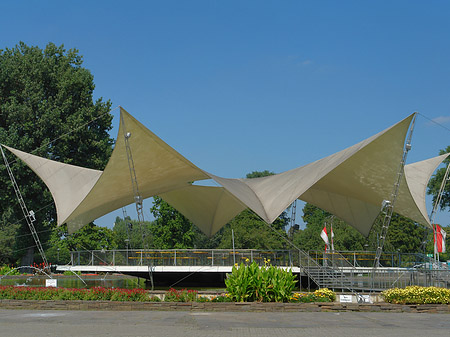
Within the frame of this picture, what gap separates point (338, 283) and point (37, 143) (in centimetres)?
2379

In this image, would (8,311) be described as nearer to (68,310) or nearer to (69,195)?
(68,310)

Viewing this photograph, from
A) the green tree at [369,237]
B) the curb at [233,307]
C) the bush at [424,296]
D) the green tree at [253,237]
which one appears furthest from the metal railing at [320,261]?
the green tree at [253,237]

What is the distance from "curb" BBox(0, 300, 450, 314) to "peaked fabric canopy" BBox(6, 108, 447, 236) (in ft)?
18.4

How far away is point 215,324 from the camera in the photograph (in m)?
11.0

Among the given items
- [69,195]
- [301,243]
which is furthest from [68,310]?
[301,243]

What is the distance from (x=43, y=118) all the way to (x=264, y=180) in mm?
16872

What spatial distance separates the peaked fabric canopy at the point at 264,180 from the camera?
18.0m

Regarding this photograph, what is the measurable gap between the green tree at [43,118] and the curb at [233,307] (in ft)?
62.6

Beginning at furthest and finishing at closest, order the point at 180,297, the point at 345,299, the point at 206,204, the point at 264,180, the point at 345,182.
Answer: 1. the point at 206,204
2. the point at 264,180
3. the point at 345,182
4. the point at 180,297
5. the point at 345,299

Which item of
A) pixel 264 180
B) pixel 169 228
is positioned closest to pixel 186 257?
pixel 264 180

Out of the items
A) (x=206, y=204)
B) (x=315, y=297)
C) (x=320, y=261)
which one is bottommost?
(x=315, y=297)

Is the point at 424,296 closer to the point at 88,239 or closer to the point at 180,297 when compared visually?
the point at 180,297

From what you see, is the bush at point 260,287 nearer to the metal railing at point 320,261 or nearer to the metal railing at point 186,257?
the metal railing at point 320,261

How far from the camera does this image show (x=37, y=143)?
34.2 m
